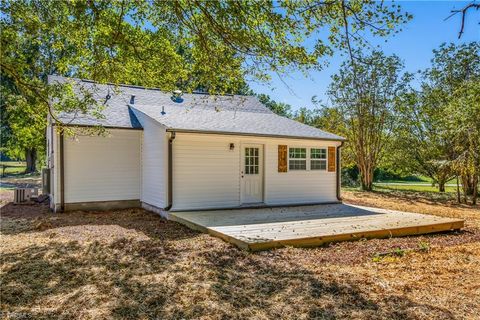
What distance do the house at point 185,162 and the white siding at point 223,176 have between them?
0.03 meters

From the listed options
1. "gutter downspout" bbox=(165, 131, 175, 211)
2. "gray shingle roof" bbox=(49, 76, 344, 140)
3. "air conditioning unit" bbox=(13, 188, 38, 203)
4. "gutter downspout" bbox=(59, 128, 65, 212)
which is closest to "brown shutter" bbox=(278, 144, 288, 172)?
"gray shingle roof" bbox=(49, 76, 344, 140)

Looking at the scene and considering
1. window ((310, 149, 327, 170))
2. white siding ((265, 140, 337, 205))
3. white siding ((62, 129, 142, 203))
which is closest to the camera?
white siding ((62, 129, 142, 203))

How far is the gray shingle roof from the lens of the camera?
9570mm

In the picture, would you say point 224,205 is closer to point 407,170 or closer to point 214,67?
point 214,67

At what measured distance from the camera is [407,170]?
1927 centimetres

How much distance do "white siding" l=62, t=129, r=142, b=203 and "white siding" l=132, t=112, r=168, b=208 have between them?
338 mm

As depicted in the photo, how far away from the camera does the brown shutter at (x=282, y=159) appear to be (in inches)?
415

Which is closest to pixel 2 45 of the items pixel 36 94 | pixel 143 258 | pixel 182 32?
pixel 36 94

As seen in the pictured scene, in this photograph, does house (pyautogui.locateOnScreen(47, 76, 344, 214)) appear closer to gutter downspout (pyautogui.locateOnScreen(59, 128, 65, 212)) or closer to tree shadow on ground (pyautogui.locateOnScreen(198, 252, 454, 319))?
gutter downspout (pyautogui.locateOnScreen(59, 128, 65, 212))

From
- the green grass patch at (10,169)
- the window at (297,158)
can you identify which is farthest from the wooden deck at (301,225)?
the green grass patch at (10,169)

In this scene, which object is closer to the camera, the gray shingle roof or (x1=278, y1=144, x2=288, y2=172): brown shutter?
the gray shingle roof

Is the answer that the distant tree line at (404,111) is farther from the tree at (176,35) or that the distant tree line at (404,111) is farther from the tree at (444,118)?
the tree at (176,35)

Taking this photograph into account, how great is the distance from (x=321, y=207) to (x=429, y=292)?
6364 millimetres

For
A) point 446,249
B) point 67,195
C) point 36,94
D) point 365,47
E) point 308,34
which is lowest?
point 446,249
